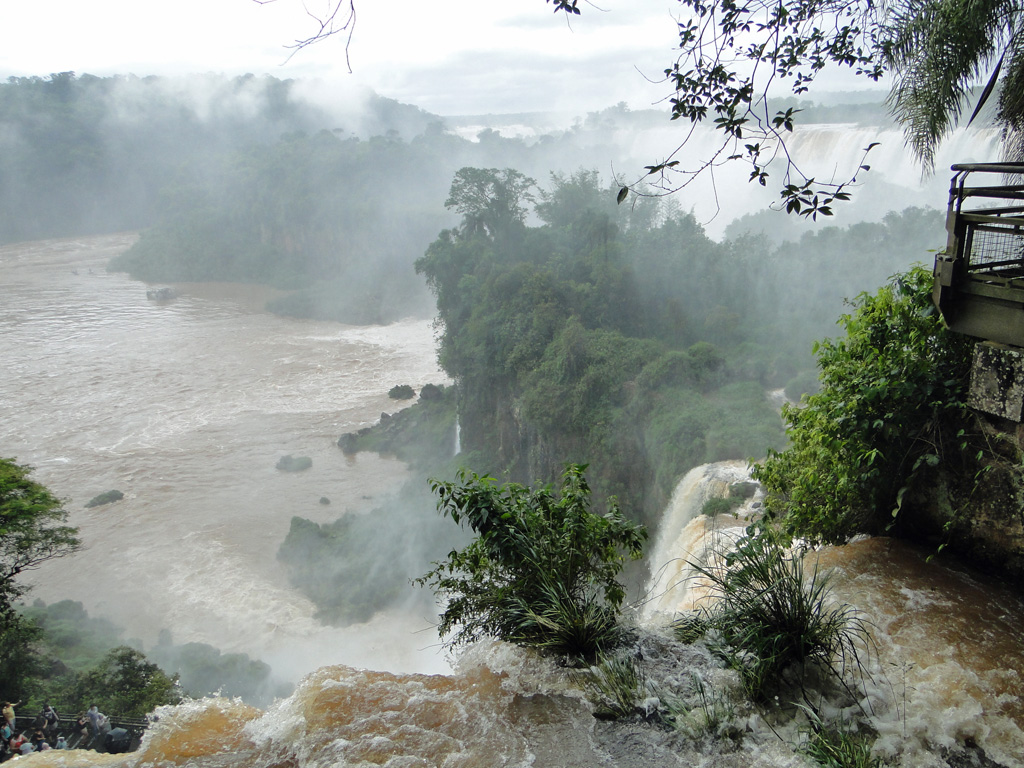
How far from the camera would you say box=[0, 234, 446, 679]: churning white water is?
666 inches

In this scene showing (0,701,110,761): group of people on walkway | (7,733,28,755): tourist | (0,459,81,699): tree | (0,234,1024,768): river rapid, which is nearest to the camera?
(0,234,1024,768): river rapid

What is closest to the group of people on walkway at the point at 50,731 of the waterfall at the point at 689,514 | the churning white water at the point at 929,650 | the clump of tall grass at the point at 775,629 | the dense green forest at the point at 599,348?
the churning white water at the point at 929,650

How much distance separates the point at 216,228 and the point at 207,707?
58.4 m

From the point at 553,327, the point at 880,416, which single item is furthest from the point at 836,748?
the point at 553,327

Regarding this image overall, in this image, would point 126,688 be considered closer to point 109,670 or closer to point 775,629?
point 109,670

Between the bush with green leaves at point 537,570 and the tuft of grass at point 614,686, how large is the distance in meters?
0.13

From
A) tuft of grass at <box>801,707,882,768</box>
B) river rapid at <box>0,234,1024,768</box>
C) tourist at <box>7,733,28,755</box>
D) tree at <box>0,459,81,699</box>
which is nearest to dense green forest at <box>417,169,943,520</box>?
river rapid at <box>0,234,1024,768</box>

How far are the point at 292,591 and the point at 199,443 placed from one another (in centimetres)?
1140

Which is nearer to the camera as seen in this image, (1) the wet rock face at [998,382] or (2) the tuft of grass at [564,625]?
(2) the tuft of grass at [564,625]

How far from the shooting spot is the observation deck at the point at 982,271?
11.9 feet

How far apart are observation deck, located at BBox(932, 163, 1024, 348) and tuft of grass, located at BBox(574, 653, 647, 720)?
113 inches

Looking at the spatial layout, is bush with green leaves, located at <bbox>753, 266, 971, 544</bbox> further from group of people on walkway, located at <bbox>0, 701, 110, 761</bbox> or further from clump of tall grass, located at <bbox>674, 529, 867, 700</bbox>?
group of people on walkway, located at <bbox>0, 701, 110, 761</bbox>

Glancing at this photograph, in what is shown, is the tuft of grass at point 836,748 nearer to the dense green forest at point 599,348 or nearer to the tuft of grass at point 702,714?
the tuft of grass at point 702,714

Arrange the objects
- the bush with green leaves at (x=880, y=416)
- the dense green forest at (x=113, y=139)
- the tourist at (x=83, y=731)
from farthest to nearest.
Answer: the dense green forest at (x=113, y=139) < the tourist at (x=83, y=731) < the bush with green leaves at (x=880, y=416)
